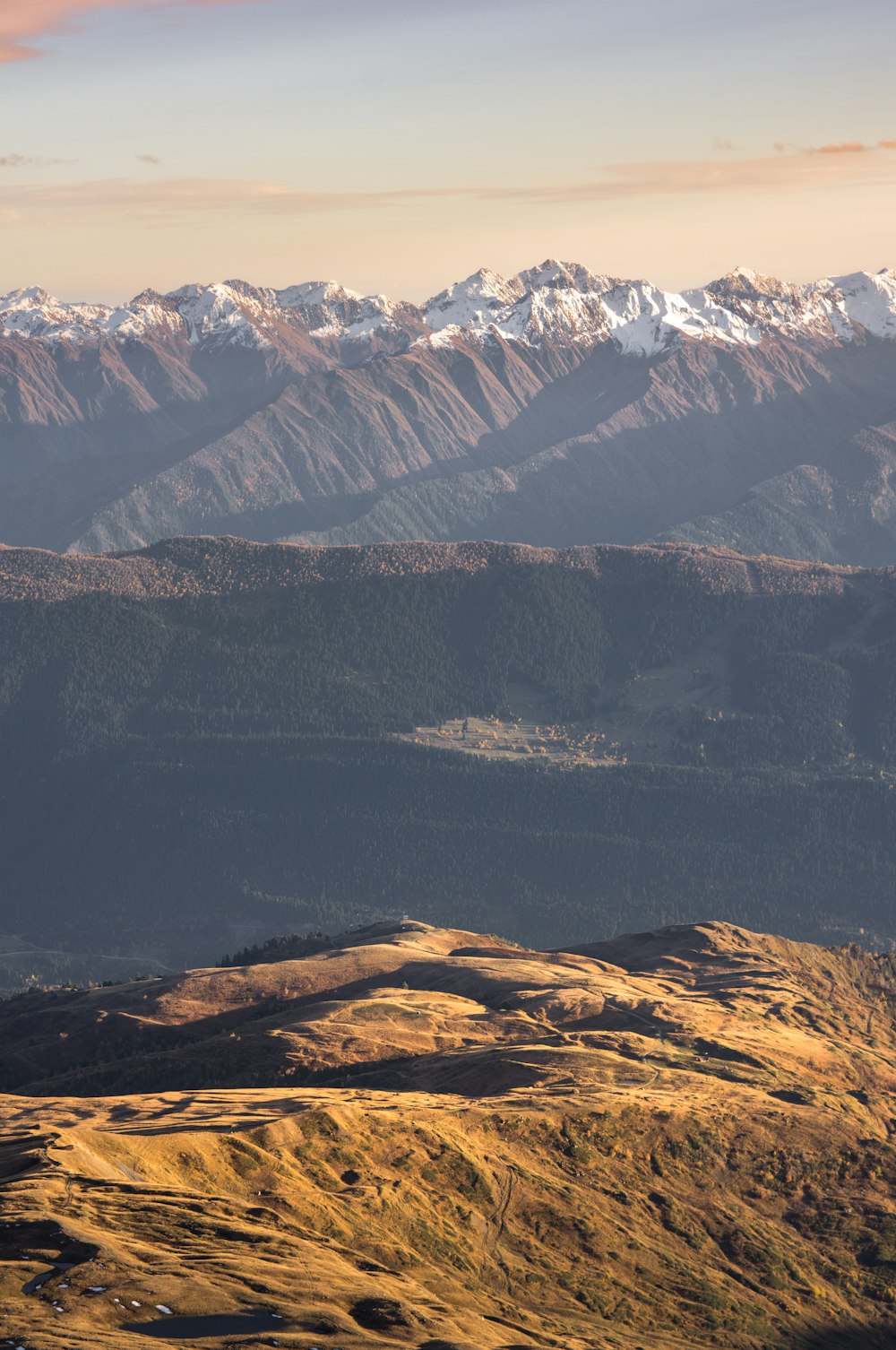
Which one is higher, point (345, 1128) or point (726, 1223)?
point (345, 1128)

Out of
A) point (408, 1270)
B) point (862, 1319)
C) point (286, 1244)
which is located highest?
point (286, 1244)

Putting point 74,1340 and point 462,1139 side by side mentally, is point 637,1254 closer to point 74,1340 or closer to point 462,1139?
point 462,1139

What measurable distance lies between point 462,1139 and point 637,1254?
21.4 metres

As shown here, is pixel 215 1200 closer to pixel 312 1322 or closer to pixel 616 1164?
pixel 312 1322

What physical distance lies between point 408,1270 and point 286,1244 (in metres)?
21.4

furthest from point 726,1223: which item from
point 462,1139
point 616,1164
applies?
point 462,1139

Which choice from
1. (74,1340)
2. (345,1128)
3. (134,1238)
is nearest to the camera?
(74,1340)

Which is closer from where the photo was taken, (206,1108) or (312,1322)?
(312,1322)

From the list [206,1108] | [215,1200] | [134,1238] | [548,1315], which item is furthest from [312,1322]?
[206,1108]

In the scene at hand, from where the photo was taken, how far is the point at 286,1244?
14400 cm

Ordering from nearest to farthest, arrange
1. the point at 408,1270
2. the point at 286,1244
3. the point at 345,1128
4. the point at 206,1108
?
the point at 286,1244
the point at 408,1270
the point at 345,1128
the point at 206,1108

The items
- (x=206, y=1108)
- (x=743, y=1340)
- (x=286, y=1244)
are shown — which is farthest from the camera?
(x=206, y=1108)

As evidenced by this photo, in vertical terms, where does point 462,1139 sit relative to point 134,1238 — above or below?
below

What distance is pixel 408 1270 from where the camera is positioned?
162m
